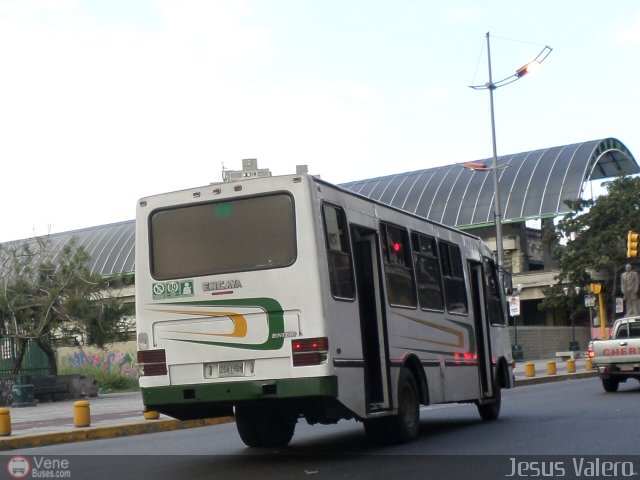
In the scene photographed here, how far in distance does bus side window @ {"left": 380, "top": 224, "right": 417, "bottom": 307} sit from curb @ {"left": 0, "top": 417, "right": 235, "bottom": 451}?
7.27 metres

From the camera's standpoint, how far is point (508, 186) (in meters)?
65.5

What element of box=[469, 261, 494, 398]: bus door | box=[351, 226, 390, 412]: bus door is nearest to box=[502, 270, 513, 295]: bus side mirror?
box=[469, 261, 494, 398]: bus door

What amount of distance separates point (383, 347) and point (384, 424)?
1.03 m

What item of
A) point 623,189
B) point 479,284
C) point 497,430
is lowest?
→ point 497,430

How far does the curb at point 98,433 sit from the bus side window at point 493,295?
6.30 metres

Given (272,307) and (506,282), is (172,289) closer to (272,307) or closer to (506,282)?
(272,307)

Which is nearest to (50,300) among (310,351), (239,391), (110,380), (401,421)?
(110,380)

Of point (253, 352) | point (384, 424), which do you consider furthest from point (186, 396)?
point (384, 424)

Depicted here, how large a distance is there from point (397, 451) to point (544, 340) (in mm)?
49006

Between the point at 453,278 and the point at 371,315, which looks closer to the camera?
the point at 371,315

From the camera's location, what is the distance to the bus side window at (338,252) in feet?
38.8

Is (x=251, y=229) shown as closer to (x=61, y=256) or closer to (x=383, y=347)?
(x=383, y=347)

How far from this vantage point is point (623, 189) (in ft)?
197

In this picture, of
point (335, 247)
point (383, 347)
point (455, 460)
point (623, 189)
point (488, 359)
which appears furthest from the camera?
point (623, 189)
